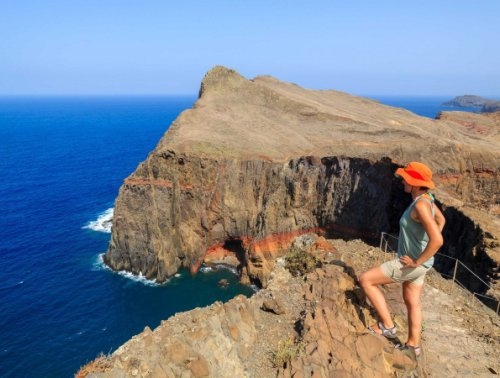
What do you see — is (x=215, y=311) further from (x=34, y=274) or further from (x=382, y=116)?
(x=382, y=116)

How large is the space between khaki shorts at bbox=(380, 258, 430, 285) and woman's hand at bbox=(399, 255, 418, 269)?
0.10 meters

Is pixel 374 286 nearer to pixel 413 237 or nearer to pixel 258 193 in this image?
pixel 413 237

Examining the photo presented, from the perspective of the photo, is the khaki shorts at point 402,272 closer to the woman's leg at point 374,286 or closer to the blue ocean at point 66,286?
the woman's leg at point 374,286

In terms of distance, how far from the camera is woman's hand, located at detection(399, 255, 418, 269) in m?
7.66

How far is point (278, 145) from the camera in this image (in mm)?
50250

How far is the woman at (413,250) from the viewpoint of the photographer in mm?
7176

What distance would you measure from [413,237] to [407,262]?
20.6 inches

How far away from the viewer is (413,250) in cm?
774

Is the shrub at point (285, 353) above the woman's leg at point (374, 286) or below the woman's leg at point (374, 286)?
below

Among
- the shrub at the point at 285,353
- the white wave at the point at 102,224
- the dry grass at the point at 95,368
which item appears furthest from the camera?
the white wave at the point at 102,224

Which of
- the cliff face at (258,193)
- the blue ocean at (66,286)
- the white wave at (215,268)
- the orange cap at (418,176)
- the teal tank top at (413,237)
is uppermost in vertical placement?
the orange cap at (418,176)

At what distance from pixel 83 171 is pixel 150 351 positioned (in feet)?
293

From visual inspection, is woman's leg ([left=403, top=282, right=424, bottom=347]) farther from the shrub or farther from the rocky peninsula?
the rocky peninsula

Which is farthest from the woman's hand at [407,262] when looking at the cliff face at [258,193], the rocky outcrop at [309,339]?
the cliff face at [258,193]
